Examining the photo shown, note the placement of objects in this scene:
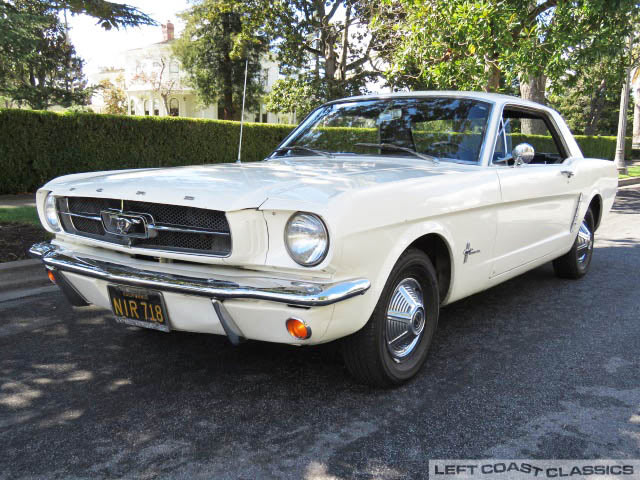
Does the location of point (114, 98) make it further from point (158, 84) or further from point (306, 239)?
point (306, 239)

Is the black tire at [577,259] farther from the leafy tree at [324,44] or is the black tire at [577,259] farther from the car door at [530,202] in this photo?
the leafy tree at [324,44]

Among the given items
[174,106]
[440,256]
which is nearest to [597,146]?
[440,256]

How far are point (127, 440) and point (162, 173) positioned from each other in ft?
4.79

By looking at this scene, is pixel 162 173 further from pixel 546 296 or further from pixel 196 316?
pixel 546 296

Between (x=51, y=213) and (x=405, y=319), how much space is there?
83.4 inches

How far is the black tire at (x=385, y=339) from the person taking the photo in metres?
2.84

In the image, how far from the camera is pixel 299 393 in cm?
304

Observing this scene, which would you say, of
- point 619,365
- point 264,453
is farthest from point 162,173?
point 619,365

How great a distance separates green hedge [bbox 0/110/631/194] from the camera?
10016 millimetres

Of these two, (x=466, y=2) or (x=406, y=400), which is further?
(x=466, y=2)

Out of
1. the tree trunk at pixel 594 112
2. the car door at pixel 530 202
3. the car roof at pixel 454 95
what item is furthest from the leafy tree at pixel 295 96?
the tree trunk at pixel 594 112

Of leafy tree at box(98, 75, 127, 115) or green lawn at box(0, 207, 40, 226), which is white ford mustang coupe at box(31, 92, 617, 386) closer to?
green lawn at box(0, 207, 40, 226)

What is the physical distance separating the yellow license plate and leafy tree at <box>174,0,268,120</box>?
2729 centimetres

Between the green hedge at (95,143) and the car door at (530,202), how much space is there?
68.2 inches
